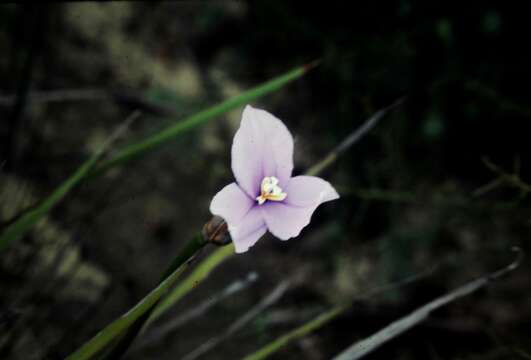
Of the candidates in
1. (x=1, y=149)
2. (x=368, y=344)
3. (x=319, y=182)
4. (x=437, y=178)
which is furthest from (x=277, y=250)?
(x=319, y=182)

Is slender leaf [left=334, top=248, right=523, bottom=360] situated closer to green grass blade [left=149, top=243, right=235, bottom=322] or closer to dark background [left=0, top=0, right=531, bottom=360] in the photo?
green grass blade [left=149, top=243, right=235, bottom=322]

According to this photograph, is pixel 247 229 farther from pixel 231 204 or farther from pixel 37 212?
pixel 37 212

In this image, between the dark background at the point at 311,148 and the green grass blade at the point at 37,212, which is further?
the dark background at the point at 311,148

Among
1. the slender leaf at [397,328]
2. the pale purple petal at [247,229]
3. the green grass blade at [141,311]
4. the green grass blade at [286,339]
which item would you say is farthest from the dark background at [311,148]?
the pale purple petal at [247,229]

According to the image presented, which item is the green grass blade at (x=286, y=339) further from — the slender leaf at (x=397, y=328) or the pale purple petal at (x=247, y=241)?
the pale purple petal at (x=247, y=241)

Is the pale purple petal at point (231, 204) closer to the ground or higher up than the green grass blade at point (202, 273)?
closer to the ground

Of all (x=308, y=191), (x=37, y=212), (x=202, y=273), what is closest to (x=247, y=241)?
(x=308, y=191)

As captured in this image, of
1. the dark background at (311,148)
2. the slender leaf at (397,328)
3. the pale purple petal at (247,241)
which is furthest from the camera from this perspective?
the dark background at (311,148)

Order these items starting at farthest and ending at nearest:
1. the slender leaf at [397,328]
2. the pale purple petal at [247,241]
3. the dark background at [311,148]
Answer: the dark background at [311,148]
the slender leaf at [397,328]
the pale purple petal at [247,241]
